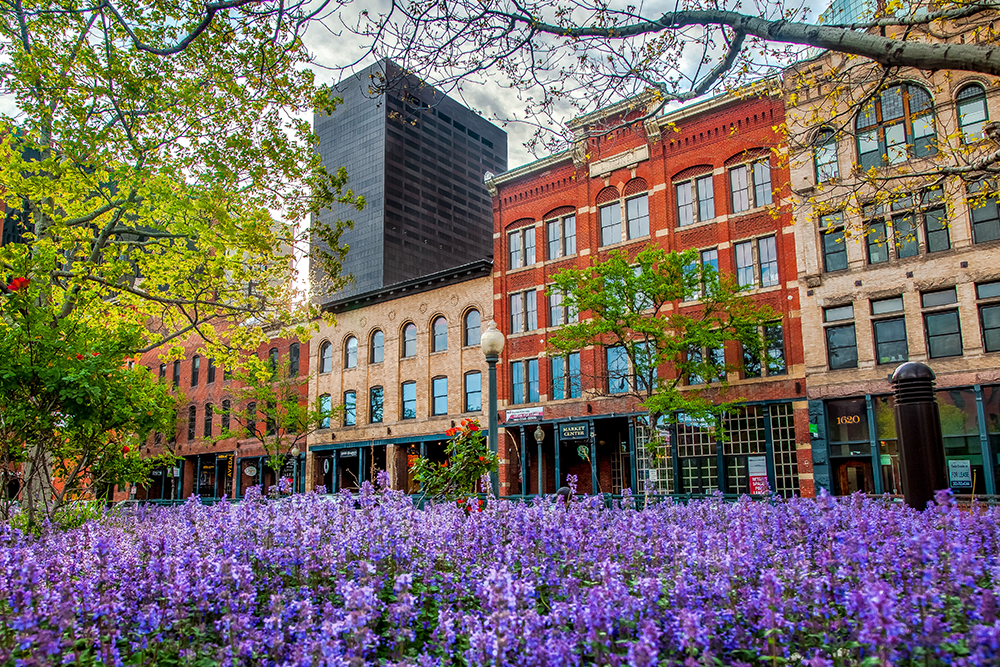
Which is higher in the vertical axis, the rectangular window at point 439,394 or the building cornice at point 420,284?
the building cornice at point 420,284

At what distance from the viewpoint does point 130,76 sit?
48.4ft

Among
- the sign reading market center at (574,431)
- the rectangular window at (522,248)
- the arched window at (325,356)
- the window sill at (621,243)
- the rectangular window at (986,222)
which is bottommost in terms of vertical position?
the sign reading market center at (574,431)

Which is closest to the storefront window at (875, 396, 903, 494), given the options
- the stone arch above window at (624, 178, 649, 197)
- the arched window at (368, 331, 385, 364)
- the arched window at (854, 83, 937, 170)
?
the arched window at (854, 83, 937, 170)

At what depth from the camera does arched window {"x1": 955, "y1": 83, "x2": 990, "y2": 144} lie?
23.4 metres

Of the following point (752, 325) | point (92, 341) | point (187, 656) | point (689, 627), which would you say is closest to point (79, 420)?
point (92, 341)

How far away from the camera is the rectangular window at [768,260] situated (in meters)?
27.2

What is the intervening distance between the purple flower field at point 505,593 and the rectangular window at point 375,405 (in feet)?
109

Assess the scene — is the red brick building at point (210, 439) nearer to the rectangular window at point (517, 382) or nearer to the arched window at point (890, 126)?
the rectangular window at point (517, 382)

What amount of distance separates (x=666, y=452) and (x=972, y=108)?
16.5 meters

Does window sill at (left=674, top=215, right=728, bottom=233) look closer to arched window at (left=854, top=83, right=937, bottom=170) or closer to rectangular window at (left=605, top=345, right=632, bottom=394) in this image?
arched window at (left=854, top=83, right=937, bottom=170)

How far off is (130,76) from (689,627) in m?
16.3

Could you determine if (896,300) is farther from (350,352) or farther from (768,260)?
(350,352)

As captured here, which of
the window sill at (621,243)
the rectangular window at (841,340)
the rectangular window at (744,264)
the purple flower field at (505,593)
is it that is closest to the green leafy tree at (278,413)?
the window sill at (621,243)

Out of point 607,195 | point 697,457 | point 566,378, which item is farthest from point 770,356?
point 607,195
